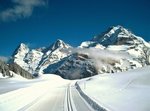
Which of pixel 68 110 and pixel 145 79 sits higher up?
pixel 145 79

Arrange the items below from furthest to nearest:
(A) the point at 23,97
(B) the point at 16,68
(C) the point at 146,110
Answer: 1. (B) the point at 16,68
2. (A) the point at 23,97
3. (C) the point at 146,110

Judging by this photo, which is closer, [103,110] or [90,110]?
[103,110]

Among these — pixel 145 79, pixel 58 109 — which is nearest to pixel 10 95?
pixel 58 109

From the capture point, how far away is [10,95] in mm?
21641

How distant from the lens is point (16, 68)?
15900cm

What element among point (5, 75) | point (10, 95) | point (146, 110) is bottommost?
point (146, 110)

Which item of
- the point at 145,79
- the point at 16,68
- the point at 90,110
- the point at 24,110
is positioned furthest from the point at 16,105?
the point at 16,68

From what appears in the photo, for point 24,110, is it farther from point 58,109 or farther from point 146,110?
point 146,110

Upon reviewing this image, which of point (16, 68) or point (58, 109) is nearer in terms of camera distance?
point (58, 109)

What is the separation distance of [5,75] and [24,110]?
11186 centimetres

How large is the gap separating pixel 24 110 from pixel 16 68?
139m

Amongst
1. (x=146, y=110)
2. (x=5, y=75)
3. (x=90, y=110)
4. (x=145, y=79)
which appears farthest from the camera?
(x=5, y=75)

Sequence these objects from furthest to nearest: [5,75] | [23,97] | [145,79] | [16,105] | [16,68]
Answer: [16,68]
[5,75]
[145,79]
[23,97]
[16,105]

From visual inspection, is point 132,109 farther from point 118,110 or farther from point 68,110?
point 68,110
